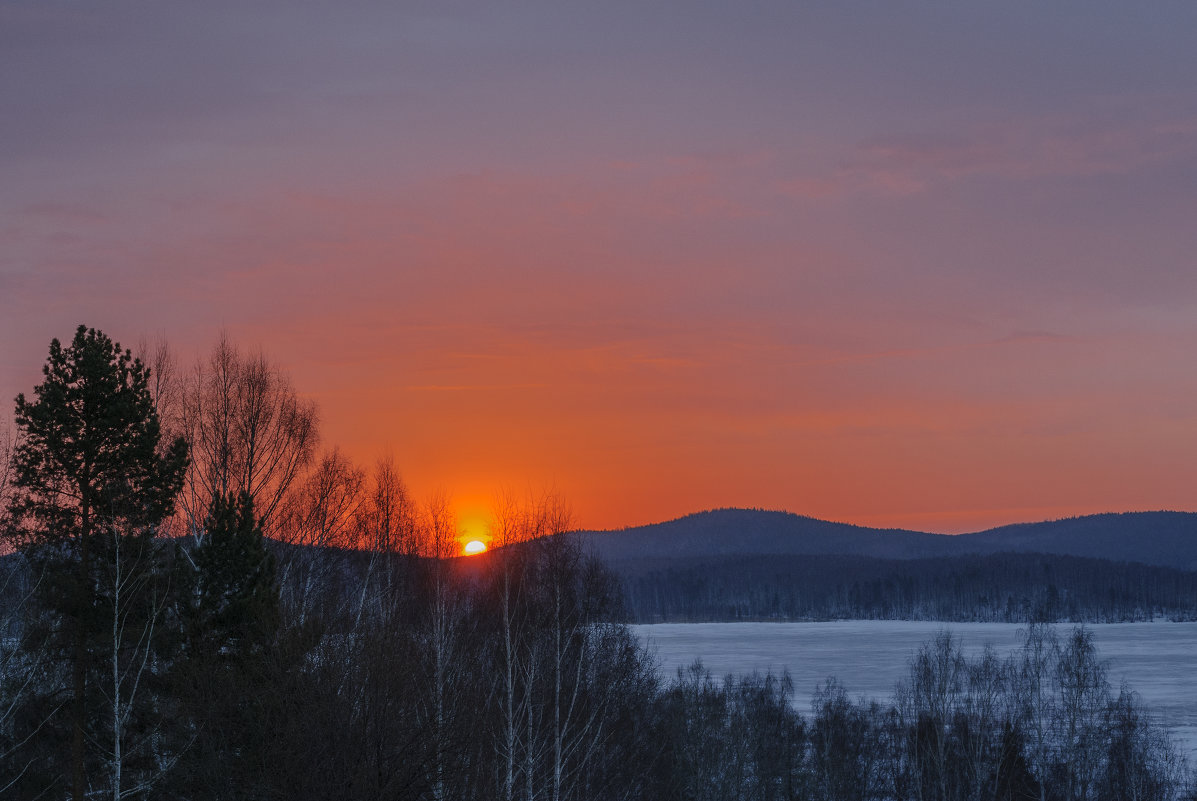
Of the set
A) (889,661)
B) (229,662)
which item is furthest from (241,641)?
(889,661)

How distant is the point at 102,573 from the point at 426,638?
38.3 ft

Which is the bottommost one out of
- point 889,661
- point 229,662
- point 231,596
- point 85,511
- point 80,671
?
point 889,661

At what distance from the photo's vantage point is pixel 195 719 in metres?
23.8

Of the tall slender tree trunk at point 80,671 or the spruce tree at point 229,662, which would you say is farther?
the tall slender tree trunk at point 80,671

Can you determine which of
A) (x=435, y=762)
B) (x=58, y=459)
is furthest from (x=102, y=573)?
(x=435, y=762)

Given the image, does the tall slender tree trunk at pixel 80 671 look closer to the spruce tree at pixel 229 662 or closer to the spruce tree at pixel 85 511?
the spruce tree at pixel 85 511

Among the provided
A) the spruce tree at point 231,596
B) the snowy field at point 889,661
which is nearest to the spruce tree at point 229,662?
the spruce tree at point 231,596

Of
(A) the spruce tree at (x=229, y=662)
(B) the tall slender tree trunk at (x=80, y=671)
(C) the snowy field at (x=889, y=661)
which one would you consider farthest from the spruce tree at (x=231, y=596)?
(C) the snowy field at (x=889, y=661)

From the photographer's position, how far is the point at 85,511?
82.9 ft

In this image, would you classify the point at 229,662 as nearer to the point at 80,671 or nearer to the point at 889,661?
the point at 80,671

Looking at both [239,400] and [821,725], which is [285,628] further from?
[821,725]

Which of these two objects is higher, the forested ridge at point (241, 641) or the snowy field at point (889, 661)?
the forested ridge at point (241, 641)

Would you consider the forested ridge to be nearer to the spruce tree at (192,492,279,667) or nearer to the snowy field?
the spruce tree at (192,492,279,667)

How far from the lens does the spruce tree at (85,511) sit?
80.1 feet
